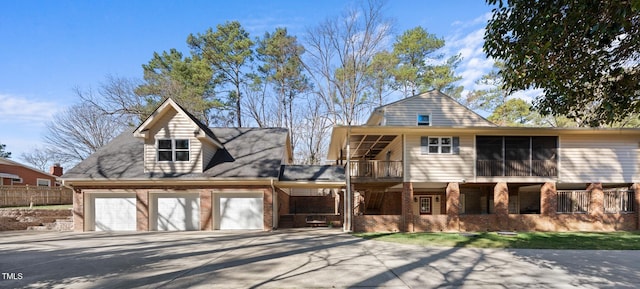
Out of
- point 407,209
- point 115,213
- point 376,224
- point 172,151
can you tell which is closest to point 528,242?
point 407,209

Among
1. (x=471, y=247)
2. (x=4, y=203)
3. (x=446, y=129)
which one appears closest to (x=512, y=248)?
(x=471, y=247)

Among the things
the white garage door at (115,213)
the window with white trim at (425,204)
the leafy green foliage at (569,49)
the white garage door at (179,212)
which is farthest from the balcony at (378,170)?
the white garage door at (115,213)

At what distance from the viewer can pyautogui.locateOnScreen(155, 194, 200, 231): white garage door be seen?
15898mm

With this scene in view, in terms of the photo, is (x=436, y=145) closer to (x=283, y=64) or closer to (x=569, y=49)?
(x=569, y=49)

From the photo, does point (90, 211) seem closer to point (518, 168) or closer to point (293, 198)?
point (293, 198)

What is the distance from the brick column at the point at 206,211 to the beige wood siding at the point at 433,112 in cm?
1045

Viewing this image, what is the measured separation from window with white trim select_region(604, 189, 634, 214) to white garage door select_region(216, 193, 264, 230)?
1708 cm

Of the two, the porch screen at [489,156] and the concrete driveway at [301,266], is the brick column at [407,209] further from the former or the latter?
the concrete driveway at [301,266]

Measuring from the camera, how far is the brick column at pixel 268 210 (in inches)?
615

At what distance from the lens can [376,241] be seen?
12.0m

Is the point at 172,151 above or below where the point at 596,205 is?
above

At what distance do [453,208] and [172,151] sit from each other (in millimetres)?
13969

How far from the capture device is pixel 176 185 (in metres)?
15.7

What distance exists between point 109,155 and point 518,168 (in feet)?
69.2
